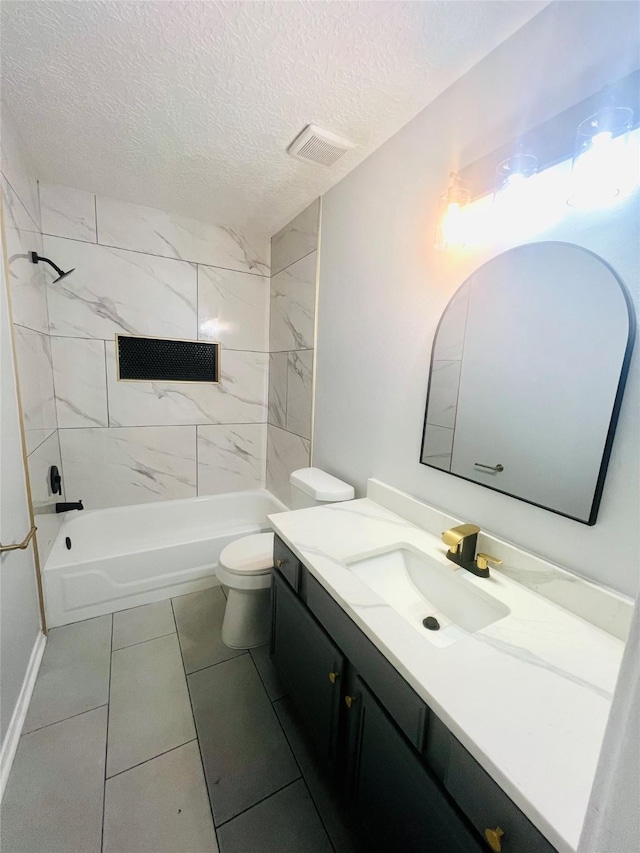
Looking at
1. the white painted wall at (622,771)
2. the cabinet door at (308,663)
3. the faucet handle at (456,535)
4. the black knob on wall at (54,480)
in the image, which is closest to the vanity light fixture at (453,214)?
the faucet handle at (456,535)

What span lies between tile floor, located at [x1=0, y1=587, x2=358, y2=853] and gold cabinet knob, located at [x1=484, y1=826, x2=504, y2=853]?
766mm

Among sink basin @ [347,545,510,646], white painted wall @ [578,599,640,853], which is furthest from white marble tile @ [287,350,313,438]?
white painted wall @ [578,599,640,853]

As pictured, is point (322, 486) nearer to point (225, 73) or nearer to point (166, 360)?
point (166, 360)

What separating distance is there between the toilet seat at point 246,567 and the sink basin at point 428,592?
0.69m

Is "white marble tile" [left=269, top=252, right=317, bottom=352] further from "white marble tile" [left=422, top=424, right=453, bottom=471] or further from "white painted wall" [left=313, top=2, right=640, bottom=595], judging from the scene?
"white marble tile" [left=422, top=424, right=453, bottom=471]

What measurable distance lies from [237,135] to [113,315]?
1389mm

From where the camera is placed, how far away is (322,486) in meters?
1.77

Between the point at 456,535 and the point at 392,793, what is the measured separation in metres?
0.64

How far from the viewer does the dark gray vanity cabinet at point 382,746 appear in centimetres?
59

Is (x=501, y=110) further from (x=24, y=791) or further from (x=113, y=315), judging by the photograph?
(x=24, y=791)

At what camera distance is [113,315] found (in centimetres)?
226

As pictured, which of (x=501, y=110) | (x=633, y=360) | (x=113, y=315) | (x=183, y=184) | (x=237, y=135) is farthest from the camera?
(x=113, y=315)

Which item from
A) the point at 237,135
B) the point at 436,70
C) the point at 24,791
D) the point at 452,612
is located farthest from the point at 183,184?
the point at 24,791

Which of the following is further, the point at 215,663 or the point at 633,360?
the point at 215,663
